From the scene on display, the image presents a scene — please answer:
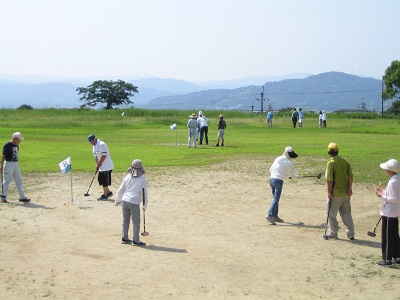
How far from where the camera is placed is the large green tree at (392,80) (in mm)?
79312

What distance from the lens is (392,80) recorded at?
79.8 meters

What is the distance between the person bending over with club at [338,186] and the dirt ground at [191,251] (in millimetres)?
478

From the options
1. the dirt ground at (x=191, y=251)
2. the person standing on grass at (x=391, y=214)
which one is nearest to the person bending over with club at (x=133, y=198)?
the dirt ground at (x=191, y=251)

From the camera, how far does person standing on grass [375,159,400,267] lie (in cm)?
994

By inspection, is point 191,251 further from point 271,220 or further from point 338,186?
point 338,186

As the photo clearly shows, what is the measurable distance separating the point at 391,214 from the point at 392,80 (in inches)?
2920

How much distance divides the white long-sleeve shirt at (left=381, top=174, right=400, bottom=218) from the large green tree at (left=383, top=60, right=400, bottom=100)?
7321 centimetres

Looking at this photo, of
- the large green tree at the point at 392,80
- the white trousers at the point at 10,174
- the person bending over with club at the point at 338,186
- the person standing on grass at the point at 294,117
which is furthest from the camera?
the large green tree at the point at 392,80

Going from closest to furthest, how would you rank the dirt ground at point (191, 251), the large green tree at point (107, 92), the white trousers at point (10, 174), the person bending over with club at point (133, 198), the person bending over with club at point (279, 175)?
the dirt ground at point (191, 251) → the person bending over with club at point (133, 198) → the person bending over with club at point (279, 175) → the white trousers at point (10, 174) → the large green tree at point (107, 92)

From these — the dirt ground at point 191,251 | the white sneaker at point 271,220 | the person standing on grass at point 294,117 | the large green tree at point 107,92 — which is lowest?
the dirt ground at point 191,251

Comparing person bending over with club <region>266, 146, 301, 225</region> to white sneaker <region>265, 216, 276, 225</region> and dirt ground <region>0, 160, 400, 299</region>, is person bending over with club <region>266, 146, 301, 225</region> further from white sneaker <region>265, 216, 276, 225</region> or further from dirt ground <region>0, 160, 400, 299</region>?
dirt ground <region>0, 160, 400, 299</region>

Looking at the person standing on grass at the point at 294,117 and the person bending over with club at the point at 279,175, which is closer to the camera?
the person bending over with club at the point at 279,175

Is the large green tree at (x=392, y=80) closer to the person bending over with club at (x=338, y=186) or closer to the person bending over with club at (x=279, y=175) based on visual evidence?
the person bending over with club at (x=279, y=175)

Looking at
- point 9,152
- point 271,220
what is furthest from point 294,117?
point 271,220
